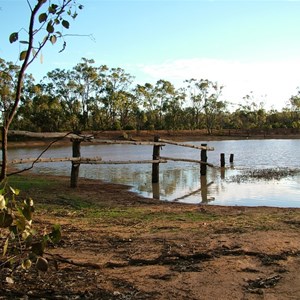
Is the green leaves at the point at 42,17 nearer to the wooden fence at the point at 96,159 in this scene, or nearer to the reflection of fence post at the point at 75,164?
the wooden fence at the point at 96,159

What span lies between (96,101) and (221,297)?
199 ft

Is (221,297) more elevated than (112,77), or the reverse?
(112,77)

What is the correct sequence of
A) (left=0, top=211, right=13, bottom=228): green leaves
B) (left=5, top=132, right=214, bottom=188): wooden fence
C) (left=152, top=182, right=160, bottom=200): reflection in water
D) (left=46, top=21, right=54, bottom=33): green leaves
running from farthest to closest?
1. (left=152, top=182, right=160, bottom=200): reflection in water
2. (left=5, top=132, right=214, bottom=188): wooden fence
3. (left=46, top=21, right=54, bottom=33): green leaves
4. (left=0, top=211, right=13, bottom=228): green leaves

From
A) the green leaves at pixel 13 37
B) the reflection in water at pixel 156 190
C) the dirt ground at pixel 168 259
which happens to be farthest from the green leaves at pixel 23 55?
the reflection in water at pixel 156 190

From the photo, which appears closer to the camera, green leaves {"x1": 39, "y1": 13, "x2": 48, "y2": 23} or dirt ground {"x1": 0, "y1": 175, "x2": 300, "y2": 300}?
green leaves {"x1": 39, "y1": 13, "x2": 48, "y2": 23}

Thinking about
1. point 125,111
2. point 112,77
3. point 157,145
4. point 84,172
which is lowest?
point 84,172

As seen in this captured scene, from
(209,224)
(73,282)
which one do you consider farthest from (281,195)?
(73,282)

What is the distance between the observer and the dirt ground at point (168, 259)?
3.38 m

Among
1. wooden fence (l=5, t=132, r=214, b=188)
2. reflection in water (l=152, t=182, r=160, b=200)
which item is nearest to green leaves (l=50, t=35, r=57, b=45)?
wooden fence (l=5, t=132, r=214, b=188)

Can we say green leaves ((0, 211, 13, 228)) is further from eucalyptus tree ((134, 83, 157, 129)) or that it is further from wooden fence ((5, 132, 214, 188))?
eucalyptus tree ((134, 83, 157, 129))

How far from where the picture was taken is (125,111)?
65562mm

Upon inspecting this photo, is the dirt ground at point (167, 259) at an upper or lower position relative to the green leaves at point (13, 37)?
lower

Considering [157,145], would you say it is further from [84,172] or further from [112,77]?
[112,77]

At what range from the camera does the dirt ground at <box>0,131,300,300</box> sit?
3379mm
